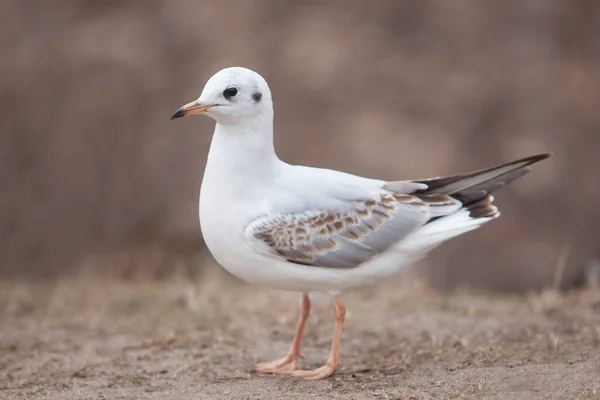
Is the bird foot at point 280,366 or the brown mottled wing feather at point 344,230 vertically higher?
the brown mottled wing feather at point 344,230

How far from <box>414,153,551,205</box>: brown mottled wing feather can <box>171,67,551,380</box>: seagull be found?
2 cm

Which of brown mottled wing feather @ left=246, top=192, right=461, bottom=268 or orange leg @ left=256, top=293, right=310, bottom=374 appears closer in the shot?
brown mottled wing feather @ left=246, top=192, right=461, bottom=268

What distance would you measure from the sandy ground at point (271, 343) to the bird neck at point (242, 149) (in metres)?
1.06

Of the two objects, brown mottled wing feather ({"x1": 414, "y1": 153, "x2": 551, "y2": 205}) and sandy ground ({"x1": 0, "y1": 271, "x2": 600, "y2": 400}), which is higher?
brown mottled wing feather ({"x1": 414, "y1": 153, "x2": 551, "y2": 205})

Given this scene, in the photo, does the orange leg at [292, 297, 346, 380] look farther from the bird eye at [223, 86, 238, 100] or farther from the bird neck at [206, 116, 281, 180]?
the bird eye at [223, 86, 238, 100]

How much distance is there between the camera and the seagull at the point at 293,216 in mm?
4598

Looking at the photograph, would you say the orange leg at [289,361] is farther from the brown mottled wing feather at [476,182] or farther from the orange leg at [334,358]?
the brown mottled wing feather at [476,182]

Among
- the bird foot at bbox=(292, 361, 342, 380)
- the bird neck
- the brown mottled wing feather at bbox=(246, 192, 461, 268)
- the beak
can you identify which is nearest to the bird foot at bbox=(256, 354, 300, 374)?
the bird foot at bbox=(292, 361, 342, 380)

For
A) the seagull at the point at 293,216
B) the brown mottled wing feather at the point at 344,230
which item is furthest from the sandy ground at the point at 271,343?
the brown mottled wing feather at the point at 344,230

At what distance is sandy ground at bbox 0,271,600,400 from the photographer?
14.8 ft

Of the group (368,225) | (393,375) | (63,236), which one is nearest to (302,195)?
(368,225)

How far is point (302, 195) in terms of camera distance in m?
4.77

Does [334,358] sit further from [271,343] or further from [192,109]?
[192,109]

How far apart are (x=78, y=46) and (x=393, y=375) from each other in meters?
8.46
